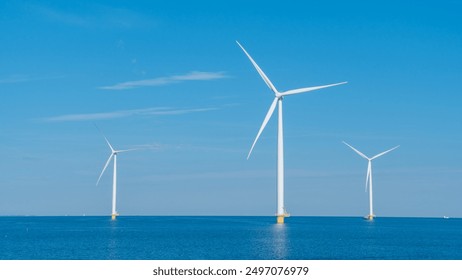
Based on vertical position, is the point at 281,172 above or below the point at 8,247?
above

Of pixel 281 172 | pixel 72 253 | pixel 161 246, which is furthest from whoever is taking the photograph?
pixel 281 172

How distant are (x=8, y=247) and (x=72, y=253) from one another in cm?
2251

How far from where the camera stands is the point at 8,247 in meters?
123
